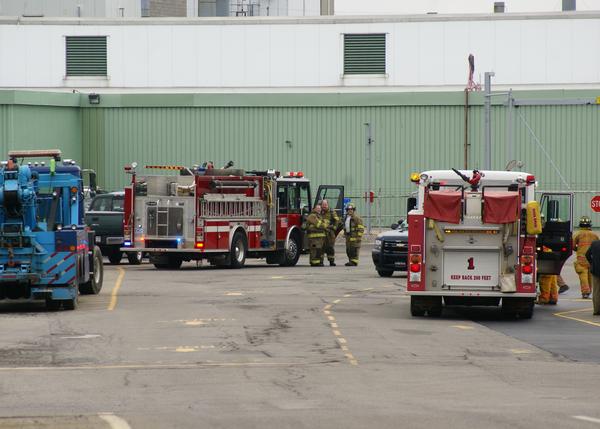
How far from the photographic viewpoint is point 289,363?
52.0ft

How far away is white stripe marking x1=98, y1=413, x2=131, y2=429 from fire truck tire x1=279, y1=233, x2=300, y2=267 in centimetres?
2657

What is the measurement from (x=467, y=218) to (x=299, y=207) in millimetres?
17168

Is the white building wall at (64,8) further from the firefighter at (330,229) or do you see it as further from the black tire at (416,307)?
the black tire at (416,307)

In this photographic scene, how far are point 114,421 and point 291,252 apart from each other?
2727cm

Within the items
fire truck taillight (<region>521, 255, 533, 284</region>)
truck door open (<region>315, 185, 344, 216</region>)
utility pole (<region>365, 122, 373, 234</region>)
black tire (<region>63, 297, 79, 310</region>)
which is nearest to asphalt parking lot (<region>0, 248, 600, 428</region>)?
black tire (<region>63, 297, 79, 310</region>)

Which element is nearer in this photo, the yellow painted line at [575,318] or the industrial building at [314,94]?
the yellow painted line at [575,318]


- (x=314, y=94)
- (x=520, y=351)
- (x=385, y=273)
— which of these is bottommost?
(x=385, y=273)

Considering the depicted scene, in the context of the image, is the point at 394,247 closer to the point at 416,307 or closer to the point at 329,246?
the point at 329,246

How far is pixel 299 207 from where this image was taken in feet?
128

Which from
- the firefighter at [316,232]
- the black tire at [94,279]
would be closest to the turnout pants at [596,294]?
the black tire at [94,279]

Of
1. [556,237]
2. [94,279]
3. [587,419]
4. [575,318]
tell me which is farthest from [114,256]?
[587,419]

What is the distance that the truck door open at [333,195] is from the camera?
41.7 meters

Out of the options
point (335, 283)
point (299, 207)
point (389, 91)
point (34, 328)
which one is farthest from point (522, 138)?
point (34, 328)

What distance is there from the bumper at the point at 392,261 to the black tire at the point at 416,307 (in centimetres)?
999
